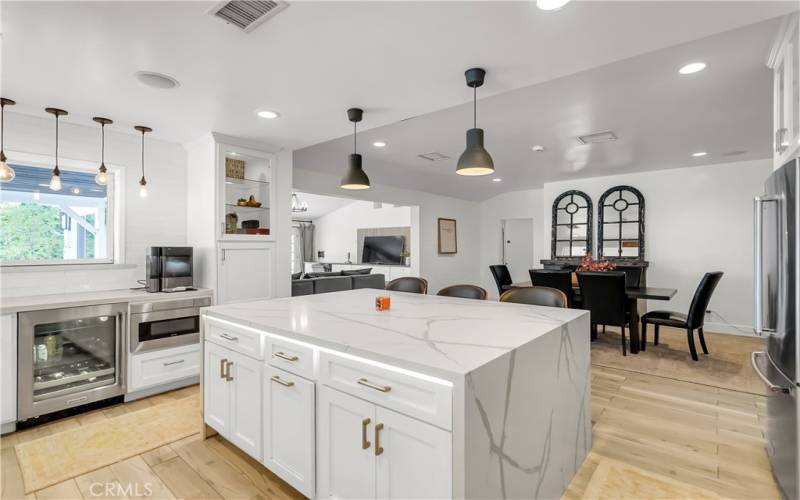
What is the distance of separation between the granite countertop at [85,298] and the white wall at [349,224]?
7044mm

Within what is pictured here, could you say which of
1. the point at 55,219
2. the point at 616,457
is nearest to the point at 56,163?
the point at 55,219

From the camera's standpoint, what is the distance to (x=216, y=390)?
7.57 feet

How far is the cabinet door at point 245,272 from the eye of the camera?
3607 millimetres

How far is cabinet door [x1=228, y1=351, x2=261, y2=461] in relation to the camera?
198 cm

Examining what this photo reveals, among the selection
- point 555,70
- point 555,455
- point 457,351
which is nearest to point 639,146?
point 555,70

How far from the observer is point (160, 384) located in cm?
325

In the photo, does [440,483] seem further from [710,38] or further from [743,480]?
[710,38]

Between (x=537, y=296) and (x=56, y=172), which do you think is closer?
(x=537, y=296)

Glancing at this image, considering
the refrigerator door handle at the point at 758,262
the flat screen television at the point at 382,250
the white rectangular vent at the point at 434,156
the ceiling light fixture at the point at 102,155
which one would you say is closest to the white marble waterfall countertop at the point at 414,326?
the refrigerator door handle at the point at 758,262

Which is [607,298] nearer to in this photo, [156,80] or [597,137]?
[597,137]

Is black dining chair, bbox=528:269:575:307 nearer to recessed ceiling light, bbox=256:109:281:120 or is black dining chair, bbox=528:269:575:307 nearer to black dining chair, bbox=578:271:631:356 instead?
black dining chair, bbox=578:271:631:356

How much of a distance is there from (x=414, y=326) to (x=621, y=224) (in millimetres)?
5821

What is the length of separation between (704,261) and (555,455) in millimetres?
5526

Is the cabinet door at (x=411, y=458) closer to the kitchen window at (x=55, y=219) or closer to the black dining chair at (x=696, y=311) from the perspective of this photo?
the kitchen window at (x=55, y=219)
